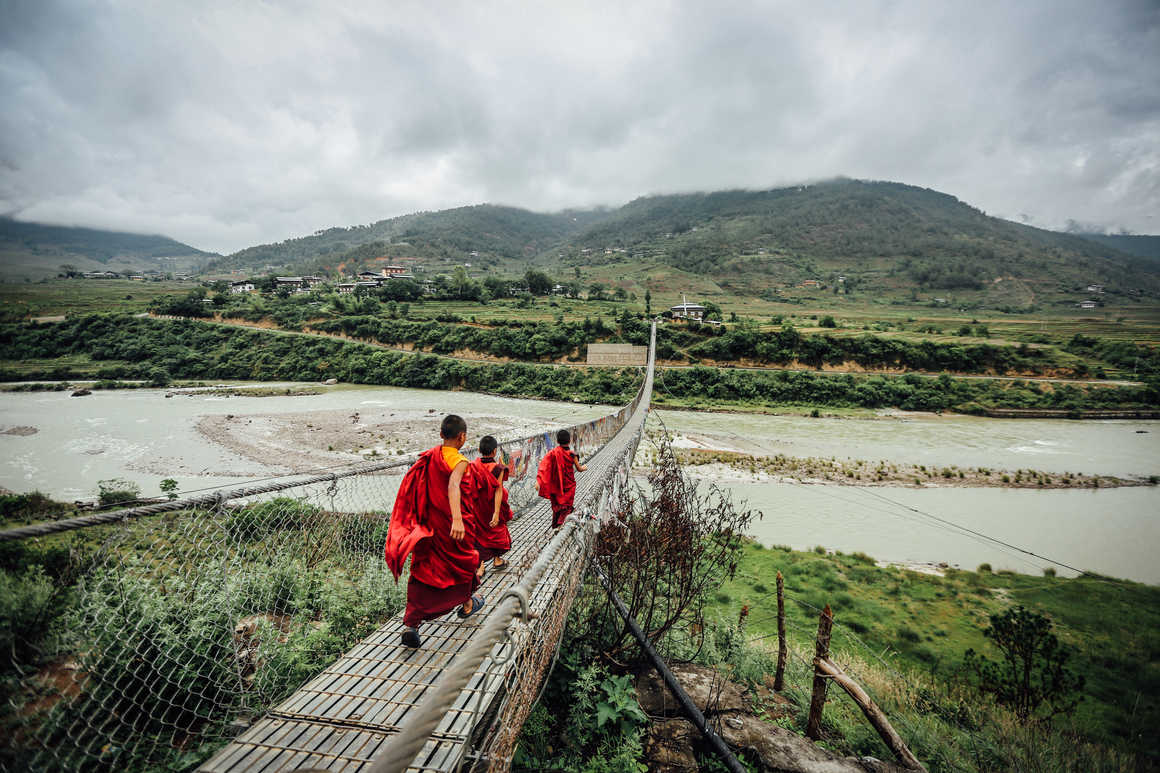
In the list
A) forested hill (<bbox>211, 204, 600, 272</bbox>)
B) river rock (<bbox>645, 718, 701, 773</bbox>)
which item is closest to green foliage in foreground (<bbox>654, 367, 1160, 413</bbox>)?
river rock (<bbox>645, 718, 701, 773</bbox>)

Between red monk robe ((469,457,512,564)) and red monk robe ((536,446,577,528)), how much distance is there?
119 centimetres

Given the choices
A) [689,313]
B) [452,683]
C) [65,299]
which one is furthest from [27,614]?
[65,299]

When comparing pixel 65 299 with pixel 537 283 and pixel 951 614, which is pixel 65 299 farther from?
pixel 951 614

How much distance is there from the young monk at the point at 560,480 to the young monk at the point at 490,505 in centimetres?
120

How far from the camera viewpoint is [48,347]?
36.6 metres

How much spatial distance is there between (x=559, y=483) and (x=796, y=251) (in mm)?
111958

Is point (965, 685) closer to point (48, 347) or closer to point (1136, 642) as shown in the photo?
point (1136, 642)

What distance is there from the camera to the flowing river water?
1212 centimetres

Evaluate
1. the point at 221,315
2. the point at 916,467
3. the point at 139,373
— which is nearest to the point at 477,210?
the point at 221,315

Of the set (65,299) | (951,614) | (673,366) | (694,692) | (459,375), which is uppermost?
(65,299)

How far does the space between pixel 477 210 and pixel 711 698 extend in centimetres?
19026

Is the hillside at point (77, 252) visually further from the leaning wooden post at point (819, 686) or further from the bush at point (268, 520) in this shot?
the leaning wooden post at point (819, 686)

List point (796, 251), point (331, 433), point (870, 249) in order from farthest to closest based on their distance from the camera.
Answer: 1. point (796, 251)
2. point (870, 249)
3. point (331, 433)

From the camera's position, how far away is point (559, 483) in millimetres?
4957
